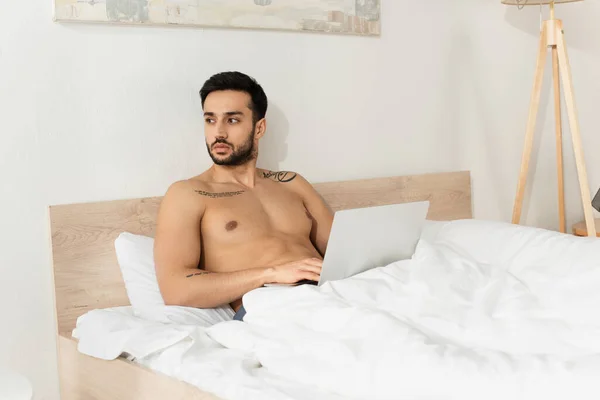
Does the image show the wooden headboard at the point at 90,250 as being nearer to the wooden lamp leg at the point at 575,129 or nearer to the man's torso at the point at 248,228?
the man's torso at the point at 248,228

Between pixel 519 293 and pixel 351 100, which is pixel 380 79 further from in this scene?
pixel 519 293

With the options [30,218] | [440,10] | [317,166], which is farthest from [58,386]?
[440,10]

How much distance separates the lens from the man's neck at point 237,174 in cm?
226

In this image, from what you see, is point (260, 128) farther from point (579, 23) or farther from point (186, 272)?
point (579, 23)

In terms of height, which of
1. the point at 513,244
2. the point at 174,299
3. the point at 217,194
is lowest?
the point at 174,299

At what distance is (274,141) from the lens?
101 inches

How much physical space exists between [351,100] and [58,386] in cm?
139

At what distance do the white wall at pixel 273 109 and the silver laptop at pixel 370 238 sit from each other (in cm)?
73

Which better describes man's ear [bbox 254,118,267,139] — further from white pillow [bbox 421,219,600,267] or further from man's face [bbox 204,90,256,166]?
white pillow [bbox 421,219,600,267]

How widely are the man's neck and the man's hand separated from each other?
1.41 ft

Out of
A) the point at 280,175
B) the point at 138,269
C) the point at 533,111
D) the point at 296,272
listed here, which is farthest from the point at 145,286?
the point at 533,111

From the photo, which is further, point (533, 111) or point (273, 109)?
point (533, 111)

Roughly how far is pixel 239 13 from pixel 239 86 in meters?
0.29

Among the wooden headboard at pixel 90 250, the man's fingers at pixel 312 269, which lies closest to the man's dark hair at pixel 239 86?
the wooden headboard at pixel 90 250
